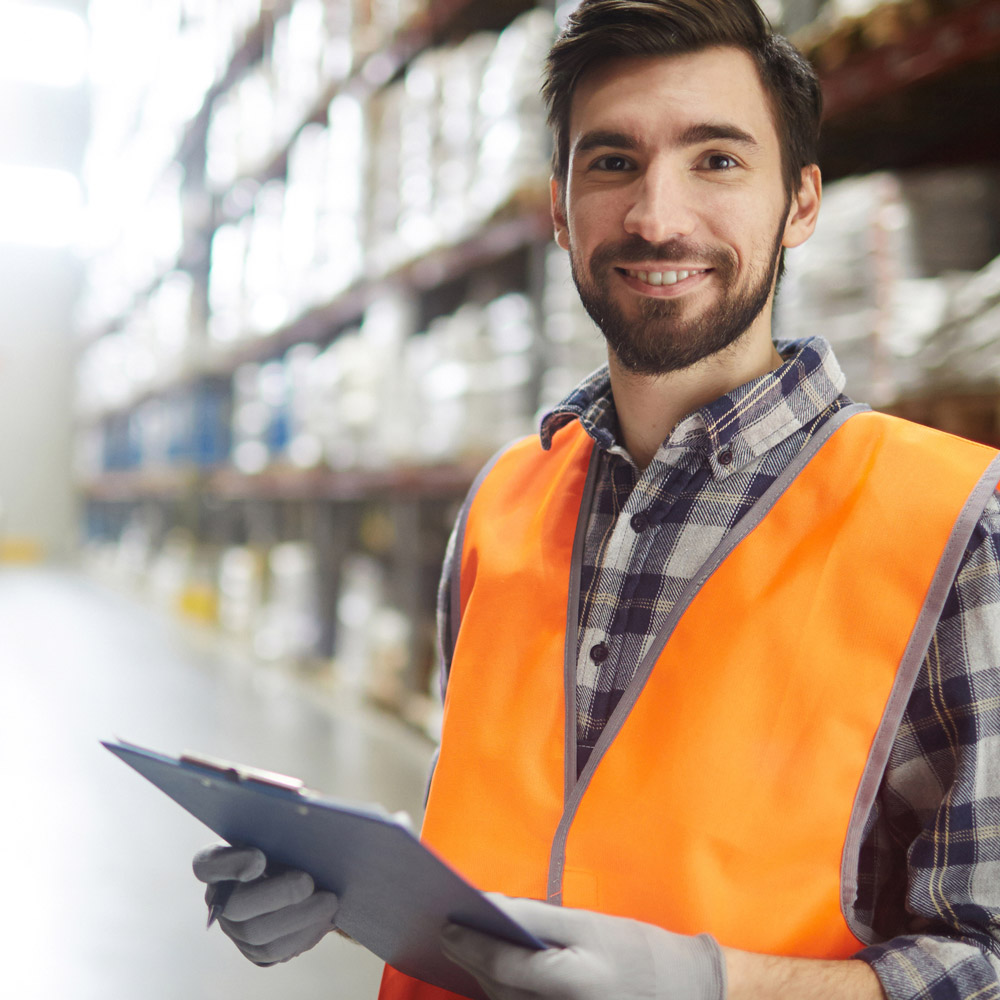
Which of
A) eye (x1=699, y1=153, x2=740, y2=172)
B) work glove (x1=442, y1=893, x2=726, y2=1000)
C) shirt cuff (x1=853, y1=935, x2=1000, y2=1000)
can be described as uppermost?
eye (x1=699, y1=153, x2=740, y2=172)

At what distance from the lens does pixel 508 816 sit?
1258 mm

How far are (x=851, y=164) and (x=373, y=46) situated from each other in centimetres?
→ 306

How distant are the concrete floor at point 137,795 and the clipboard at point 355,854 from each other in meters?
0.38

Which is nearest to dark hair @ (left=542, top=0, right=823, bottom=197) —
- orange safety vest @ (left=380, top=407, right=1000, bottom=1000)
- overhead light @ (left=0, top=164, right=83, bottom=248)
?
orange safety vest @ (left=380, top=407, right=1000, bottom=1000)

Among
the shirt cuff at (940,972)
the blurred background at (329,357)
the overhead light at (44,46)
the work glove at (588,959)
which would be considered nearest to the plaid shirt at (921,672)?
the shirt cuff at (940,972)

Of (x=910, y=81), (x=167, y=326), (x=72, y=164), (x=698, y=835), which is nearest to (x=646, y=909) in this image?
(x=698, y=835)

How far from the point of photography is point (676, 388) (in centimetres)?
141

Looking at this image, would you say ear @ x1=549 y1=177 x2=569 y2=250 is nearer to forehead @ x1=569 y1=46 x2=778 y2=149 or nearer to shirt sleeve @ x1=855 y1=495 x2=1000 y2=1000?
forehead @ x1=569 y1=46 x2=778 y2=149

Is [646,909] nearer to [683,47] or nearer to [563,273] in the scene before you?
[683,47]

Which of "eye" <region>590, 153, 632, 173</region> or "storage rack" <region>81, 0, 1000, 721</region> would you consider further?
"storage rack" <region>81, 0, 1000, 721</region>

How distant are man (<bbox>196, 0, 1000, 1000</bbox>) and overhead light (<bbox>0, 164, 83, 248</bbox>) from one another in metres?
16.9

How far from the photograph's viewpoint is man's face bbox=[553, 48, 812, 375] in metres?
1.36

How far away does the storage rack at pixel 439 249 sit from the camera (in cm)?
225

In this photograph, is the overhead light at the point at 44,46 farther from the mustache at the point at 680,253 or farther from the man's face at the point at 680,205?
the mustache at the point at 680,253
